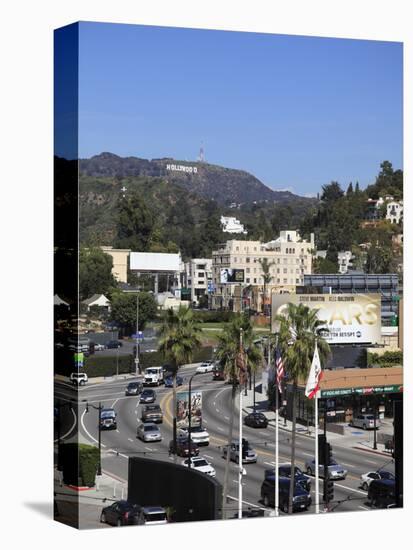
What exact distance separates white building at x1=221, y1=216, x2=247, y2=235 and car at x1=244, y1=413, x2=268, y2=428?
663cm

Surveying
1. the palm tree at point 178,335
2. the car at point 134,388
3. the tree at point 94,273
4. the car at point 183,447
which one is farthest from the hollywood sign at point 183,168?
the car at point 183,447

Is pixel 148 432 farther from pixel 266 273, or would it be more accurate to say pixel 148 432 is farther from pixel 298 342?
pixel 266 273

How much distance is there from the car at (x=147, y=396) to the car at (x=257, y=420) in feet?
13.3

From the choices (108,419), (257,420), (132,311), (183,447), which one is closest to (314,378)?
(257,420)

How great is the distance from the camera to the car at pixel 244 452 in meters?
49.1

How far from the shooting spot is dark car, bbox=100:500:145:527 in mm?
45125

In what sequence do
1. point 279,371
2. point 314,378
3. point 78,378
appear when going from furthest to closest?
point 314,378 < point 279,371 < point 78,378

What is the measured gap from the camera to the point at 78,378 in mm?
45031

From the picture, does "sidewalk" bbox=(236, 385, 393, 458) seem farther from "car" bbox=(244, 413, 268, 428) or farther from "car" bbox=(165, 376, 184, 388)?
"car" bbox=(165, 376, 184, 388)

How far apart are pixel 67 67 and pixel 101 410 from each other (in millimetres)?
11058

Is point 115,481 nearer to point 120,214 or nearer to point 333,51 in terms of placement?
point 120,214

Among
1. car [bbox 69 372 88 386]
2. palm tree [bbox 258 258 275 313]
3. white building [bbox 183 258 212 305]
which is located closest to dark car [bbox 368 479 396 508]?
palm tree [bbox 258 258 275 313]

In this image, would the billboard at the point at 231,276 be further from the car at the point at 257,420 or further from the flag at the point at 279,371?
the car at the point at 257,420

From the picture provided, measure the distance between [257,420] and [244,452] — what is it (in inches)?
81.8
